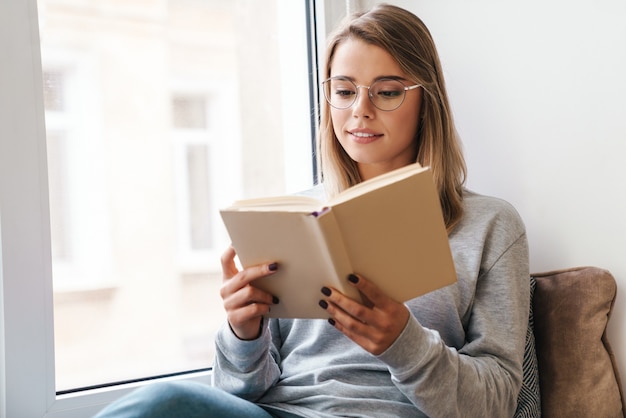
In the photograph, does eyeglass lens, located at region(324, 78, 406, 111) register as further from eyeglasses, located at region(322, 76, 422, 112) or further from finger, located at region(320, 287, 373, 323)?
finger, located at region(320, 287, 373, 323)

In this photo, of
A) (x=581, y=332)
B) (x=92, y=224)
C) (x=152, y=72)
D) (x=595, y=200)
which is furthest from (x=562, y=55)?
(x=92, y=224)

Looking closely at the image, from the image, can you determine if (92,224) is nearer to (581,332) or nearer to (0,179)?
(0,179)

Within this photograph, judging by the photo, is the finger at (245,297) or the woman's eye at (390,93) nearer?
the finger at (245,297)

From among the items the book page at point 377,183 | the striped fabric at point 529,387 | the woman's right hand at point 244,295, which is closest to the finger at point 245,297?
the woman's right hand at point 244,295

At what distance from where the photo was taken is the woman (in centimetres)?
102

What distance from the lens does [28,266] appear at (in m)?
1.41

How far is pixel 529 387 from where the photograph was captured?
4.14ft

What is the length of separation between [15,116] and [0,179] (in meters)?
0.14

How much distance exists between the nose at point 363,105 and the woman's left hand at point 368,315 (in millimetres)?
441

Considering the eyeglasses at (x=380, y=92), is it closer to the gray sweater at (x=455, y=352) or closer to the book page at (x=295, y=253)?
the gray sweater at (x=455, y=352)

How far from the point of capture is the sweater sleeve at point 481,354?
1.03 metres

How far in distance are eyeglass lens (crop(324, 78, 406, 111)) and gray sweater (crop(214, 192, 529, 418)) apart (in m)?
0.25

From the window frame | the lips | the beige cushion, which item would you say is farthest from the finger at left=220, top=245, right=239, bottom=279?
the beige cushion

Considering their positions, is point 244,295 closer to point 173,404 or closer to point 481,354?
point 173,404
